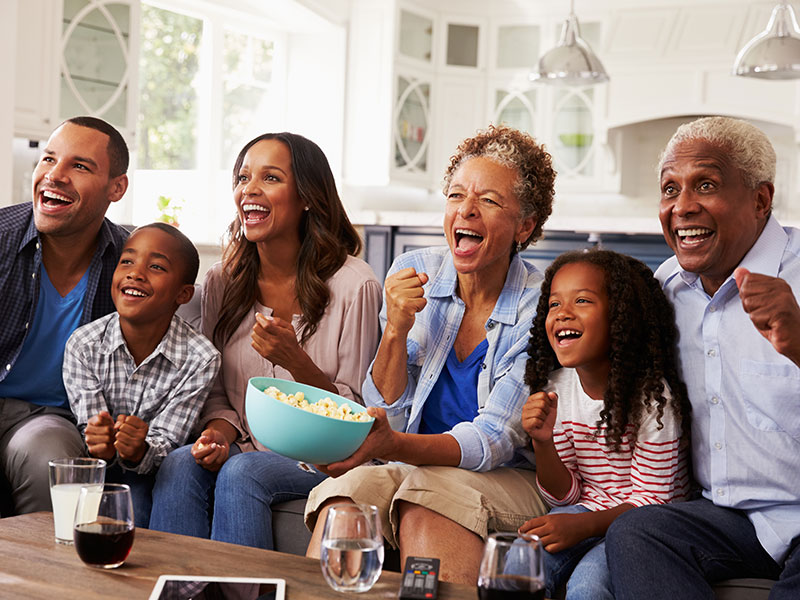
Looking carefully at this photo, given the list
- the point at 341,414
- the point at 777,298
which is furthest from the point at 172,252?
the point at 777,298

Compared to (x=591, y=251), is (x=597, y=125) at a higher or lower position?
higher

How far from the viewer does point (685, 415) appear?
185 cm

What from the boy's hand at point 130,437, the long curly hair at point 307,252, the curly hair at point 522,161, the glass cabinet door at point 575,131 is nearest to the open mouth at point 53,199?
the long curly hair at point 307,252

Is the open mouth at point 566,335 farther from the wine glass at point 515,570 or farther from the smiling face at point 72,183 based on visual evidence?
the smiling face at point 72,183

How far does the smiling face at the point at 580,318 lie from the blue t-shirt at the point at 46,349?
1.24 metres

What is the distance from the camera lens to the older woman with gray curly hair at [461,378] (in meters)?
1.75

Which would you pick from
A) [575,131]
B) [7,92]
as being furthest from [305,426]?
[575,131]

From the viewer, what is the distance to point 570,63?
4781 mm

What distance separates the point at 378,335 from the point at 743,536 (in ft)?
3.29

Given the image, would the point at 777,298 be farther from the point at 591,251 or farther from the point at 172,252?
the point at 172,252

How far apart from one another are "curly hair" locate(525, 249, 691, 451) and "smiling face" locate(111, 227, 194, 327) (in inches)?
35.9

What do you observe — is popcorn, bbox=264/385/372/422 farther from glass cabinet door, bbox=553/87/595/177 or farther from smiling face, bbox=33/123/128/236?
glass cabinet door, bbox=553/87/595/177

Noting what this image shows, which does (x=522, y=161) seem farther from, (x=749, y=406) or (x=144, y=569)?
(x=144, y=569)

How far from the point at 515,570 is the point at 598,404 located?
80cm
